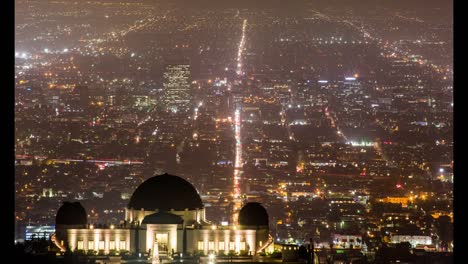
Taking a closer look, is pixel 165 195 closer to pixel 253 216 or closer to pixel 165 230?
pixel 165 230

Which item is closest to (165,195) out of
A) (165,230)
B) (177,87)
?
(165,230)

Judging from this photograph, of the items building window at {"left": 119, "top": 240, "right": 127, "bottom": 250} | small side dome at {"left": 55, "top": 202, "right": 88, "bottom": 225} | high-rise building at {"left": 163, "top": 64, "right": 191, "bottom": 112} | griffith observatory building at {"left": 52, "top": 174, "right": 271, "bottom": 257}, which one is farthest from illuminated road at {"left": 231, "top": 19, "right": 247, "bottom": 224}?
small side dome at {"left": 55, "top": 202, "right": 88, "bottom": 225}

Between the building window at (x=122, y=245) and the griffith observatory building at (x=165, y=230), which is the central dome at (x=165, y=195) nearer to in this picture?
the griffith observatory building at (x=165, y=230)

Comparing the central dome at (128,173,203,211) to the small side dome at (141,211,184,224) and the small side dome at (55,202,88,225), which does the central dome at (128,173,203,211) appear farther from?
the small side dome at (55,202,88,225)

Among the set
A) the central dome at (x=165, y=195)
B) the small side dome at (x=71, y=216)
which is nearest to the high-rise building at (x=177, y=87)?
the central dome at (x=165, y=195)

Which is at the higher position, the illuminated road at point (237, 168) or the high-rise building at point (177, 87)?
the high-rise building at point (177, 87)
